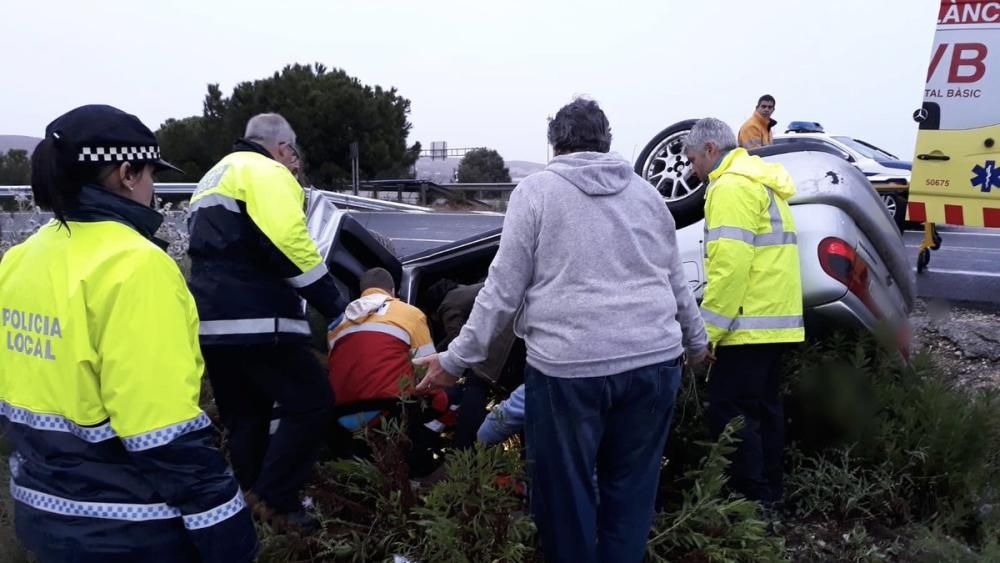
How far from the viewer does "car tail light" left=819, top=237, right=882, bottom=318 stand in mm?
3793

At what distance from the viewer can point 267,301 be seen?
319 cm

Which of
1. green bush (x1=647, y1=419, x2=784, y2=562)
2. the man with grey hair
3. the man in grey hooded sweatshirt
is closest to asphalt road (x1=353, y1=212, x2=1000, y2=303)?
the man with grey hair

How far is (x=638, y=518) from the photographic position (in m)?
2.68

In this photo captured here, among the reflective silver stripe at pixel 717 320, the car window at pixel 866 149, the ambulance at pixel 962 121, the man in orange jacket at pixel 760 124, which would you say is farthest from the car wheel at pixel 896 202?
the reflective silver stripe at pixel 717 320

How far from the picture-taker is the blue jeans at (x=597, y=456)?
252 centimetres

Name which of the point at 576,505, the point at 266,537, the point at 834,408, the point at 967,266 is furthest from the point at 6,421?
the point at 967,266

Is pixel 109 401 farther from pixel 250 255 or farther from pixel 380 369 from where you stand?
pixel 380 369

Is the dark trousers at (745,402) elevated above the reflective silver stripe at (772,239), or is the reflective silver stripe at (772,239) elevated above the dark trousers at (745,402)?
the reflective silver stripe at (772,239)

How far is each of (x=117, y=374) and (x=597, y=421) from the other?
53.3 inches

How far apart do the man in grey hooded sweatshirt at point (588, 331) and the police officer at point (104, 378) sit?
3.22 ft

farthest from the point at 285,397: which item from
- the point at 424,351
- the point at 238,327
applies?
the point at 424,351

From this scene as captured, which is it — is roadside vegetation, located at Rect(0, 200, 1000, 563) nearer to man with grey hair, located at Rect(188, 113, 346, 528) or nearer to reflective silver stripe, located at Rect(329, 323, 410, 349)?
man with grey hair, located at Rect(188, 113, 346, 528)

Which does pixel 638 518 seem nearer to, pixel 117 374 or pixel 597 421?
pixel 597 421

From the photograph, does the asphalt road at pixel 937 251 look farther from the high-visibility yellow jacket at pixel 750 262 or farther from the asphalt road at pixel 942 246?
the high-visibility yellow jacket at pixel 750 262
